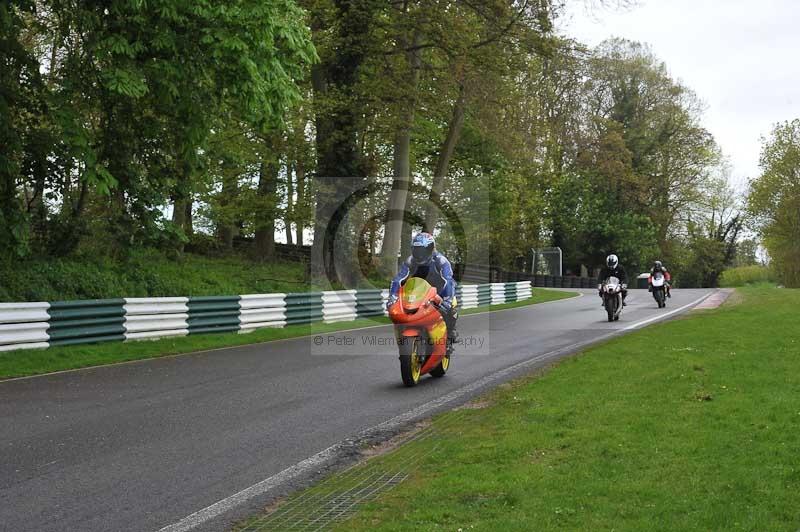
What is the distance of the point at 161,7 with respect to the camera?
13.5 m

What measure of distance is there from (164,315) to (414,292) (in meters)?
7.85

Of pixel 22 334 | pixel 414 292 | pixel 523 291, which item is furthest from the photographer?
pixel 523 291

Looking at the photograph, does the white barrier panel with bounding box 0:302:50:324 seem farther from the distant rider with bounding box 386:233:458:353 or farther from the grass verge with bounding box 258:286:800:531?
the grass verge with bounding box 258:286:800:531

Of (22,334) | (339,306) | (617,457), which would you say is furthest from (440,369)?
(339,306)

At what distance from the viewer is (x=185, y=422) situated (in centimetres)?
855

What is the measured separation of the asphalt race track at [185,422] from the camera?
5.78 m

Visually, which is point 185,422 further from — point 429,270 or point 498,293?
point 498,293

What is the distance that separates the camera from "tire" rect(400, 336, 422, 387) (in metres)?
10.8

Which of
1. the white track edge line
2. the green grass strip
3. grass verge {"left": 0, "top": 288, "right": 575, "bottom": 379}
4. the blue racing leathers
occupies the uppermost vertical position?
the blue racing leathers

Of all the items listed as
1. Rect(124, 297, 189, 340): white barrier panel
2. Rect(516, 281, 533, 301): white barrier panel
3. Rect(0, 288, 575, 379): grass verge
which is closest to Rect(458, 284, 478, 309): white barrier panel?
Rect(516, 281, 533, 301): white barrier panel

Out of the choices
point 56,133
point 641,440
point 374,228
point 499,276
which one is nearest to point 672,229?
point 499,276

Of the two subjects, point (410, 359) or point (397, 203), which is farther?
point (397, 203)

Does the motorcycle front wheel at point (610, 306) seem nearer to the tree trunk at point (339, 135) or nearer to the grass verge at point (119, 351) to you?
the grass verge at point (119, 351)

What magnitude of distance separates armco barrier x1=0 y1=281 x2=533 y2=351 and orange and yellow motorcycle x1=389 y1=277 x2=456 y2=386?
675cm
